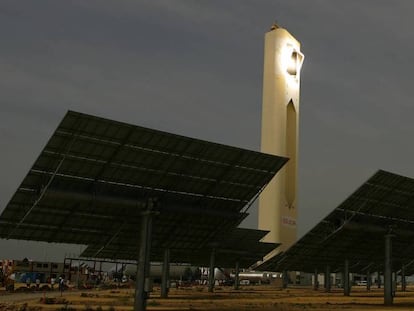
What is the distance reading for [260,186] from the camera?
3362cm

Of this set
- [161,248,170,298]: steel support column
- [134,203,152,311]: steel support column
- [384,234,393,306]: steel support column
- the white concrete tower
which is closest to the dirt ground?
[384,234,393,306]: steel support column

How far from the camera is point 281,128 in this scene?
9931 cm

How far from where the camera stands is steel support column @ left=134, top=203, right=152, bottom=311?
27.5 meters

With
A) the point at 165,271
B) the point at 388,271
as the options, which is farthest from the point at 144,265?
the point at 388,271

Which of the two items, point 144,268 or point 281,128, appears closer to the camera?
point 144,268

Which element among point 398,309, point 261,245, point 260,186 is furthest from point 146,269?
point 261,245

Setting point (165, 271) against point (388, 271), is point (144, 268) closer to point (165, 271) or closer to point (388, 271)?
point (165, 271)

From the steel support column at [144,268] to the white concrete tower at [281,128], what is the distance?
228 feet

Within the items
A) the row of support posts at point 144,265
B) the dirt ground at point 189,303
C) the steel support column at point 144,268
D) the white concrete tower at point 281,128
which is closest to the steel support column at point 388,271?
the dirt ground at point 189,303

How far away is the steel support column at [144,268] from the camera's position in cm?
2745

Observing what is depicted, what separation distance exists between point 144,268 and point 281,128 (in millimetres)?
74354

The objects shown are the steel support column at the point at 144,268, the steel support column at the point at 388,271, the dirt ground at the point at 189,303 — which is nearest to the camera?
the steel support column at the point at 144,268

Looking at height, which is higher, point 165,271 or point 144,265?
point 144,265

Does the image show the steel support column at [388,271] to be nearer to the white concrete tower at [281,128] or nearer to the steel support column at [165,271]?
the steel support column at [165,271]
